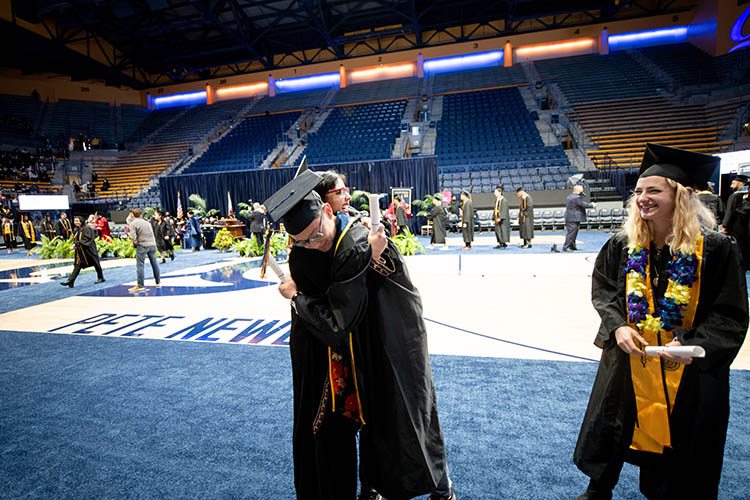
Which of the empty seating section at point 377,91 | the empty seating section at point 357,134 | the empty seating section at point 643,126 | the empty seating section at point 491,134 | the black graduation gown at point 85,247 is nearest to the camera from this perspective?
the black graduation gown at point 85,247

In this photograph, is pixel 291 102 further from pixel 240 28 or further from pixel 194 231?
pixel 194 231

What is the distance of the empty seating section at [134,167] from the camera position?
22391mm

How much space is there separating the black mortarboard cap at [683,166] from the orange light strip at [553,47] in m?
26.7

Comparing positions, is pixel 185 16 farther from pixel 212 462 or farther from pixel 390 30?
pixel 212 462

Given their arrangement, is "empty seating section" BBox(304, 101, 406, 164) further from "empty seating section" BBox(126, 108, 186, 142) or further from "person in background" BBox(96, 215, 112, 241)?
"empty seating section" BBox(126, 108, 186, 142)

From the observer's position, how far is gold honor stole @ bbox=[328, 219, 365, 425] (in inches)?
56.1

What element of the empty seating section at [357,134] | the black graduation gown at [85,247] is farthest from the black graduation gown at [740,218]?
the empty seating section at [357,134]

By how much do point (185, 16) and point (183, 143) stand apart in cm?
753

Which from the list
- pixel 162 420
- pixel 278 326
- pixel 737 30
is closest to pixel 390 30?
pixel 737 30

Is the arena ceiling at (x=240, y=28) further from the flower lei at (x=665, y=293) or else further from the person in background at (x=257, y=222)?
the flower lei at (x=665, y=293)

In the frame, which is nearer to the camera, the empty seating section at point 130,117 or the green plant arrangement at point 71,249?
the green plant arrangement at point 71,249

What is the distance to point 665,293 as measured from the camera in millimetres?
1398

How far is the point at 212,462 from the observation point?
204cm

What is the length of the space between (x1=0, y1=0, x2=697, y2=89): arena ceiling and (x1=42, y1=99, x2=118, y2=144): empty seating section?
1.77 meters
